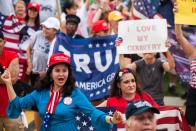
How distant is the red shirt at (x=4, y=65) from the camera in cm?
678

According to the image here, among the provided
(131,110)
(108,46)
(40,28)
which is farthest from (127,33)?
(131,110)

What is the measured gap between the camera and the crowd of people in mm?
5523

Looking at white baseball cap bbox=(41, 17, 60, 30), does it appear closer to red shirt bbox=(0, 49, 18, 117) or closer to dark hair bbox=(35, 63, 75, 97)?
red shirt bbox=(0, 49, 18, 117)

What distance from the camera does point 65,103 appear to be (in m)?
5.55

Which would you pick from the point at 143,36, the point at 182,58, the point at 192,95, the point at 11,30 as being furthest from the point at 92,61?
the point at 192,95

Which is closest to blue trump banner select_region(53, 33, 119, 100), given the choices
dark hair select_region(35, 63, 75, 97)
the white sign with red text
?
the white sign with red text

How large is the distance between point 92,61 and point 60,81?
3.94 m

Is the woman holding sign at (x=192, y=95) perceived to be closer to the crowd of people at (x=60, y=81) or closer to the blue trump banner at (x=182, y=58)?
the crowd of people at (x=60, y=81)

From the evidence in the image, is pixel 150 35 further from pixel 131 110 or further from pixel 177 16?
pixel 131 110

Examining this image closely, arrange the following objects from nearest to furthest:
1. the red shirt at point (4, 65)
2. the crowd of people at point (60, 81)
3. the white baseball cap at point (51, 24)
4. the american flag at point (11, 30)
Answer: the crowd of people at point (60, 81)
the red shirt at point (4, 65)
the white baseball cap at point (51, 24)
the american flag at point (11, 30)

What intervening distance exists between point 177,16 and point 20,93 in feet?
7.24

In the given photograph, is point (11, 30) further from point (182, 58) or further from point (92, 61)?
point (182, 58)

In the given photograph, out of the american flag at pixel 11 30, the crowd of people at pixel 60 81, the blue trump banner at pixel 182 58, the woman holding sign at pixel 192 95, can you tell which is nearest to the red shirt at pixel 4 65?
the crowd of people at pixel 60 81

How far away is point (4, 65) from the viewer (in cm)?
673
